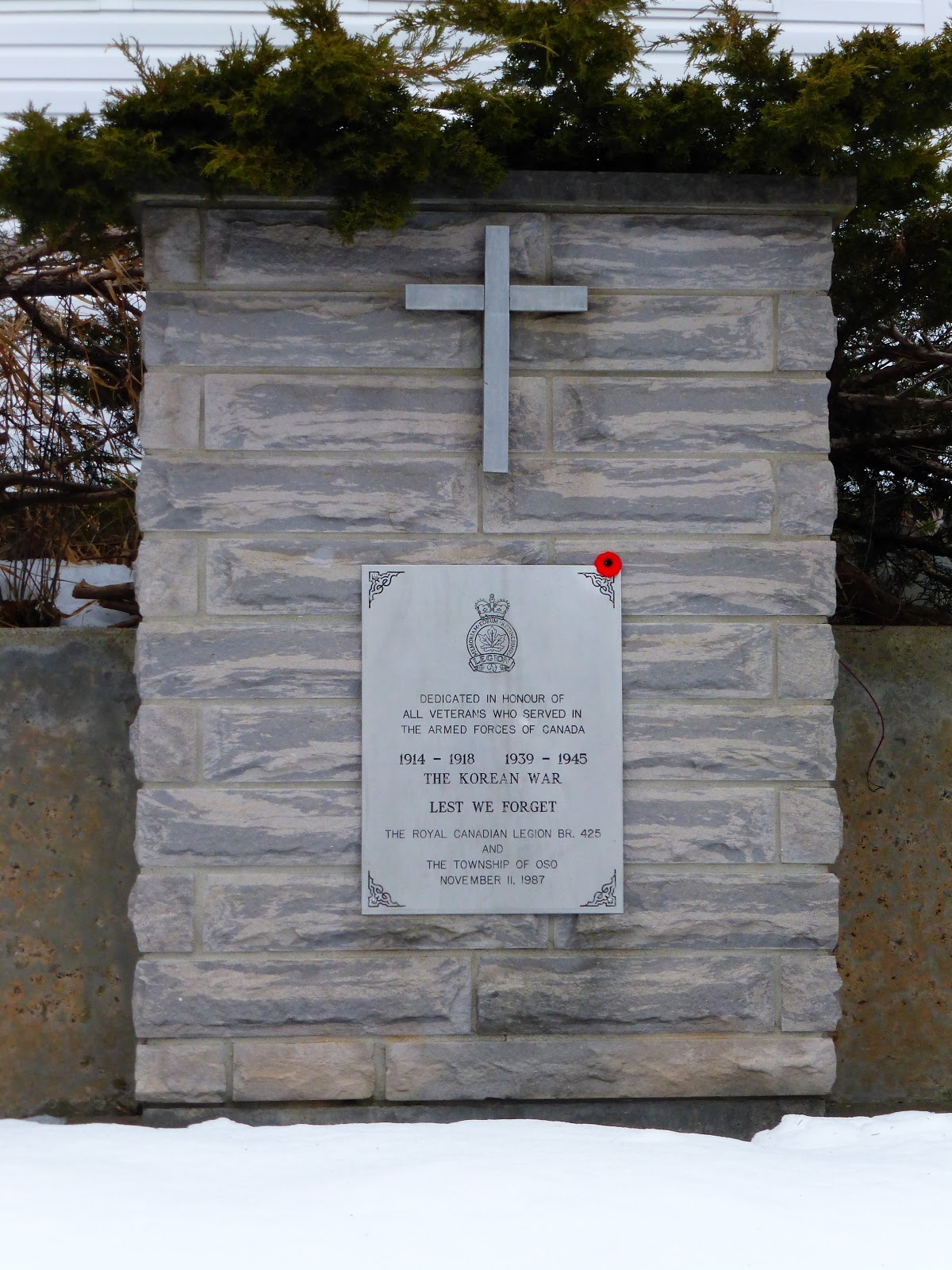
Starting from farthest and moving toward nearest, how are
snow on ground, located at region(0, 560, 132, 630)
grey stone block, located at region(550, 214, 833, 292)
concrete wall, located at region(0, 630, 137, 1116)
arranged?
snow on ground, located at region(0, 560, 132, 630)
concrete wall, located at region(0, 630, 137, 1116)
grey stone block, located at region(550, 214, 833, 292)

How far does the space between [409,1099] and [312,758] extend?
0.88 m

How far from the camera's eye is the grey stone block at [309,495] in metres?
2.85

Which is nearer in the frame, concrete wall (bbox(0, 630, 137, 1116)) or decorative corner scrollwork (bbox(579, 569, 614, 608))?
decorative corner scrollwork (bbox(579, 569, 614, 608))

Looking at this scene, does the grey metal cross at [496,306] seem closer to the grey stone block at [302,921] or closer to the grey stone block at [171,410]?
the grey stone block at [171,410]

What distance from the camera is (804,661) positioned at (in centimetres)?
290

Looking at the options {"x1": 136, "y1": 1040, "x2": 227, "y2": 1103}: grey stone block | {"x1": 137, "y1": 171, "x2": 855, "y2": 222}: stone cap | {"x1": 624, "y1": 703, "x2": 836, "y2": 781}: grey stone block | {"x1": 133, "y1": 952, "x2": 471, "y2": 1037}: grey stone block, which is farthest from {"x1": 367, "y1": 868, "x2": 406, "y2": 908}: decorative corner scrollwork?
{"x1": 137, "y1": 171, "x2": 855, "y2": 222}: stone cap

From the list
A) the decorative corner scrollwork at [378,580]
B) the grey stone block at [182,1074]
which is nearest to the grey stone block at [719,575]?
the decorative corner scrollwork at [378,580]

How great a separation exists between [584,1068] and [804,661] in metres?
1.16

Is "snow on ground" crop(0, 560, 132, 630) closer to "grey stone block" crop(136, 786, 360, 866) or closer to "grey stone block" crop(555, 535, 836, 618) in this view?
"grey stone block" crop(136, 786, 360, 866)

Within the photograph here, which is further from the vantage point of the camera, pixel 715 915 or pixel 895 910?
pixel 895 910

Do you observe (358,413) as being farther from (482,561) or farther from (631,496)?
(631,496)

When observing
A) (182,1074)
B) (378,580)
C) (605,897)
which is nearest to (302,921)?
(182,1074)

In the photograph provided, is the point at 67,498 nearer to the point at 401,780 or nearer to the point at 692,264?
the point at 401,780

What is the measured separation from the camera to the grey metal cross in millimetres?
2822
